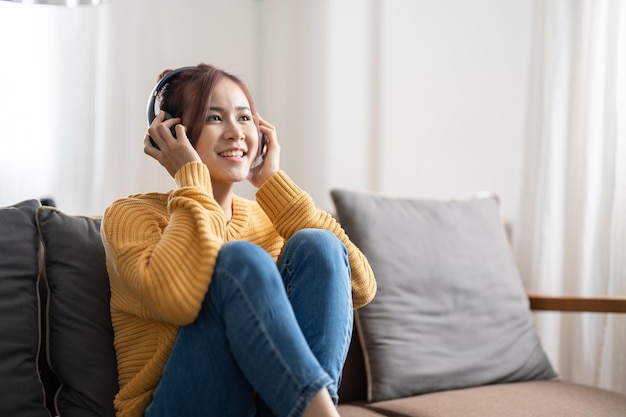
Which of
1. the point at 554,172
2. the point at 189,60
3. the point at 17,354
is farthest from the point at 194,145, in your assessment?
the point at 554,172

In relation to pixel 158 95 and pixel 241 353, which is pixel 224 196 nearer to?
pixel 158 95

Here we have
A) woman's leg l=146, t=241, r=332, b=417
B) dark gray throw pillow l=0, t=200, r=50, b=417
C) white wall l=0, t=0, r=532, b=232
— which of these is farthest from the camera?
white wall l=0, t=0, r=532, b=232

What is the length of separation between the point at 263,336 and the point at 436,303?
937 mm

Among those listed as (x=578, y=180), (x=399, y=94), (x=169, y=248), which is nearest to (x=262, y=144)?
(x=169, y=248)

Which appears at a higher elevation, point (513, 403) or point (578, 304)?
point (578, 304)

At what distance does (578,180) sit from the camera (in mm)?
2391

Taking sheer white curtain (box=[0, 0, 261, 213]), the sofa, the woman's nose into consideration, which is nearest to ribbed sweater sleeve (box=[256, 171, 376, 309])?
the woman's nose

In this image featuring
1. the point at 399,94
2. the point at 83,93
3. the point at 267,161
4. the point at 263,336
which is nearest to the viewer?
the point at 263,336

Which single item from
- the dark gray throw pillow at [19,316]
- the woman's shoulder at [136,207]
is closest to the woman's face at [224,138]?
the woman's shoulder at [136,207]

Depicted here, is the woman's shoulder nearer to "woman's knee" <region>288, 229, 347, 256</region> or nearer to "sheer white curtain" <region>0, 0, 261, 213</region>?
"woman's knee" <region>288, 229, 347, 256</region>

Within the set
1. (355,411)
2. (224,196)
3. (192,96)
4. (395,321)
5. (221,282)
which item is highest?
(192,96)

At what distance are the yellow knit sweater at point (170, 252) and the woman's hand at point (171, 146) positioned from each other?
0.04m

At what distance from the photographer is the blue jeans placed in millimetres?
1183

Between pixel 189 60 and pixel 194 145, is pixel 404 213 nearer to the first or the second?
pixel 194 145
